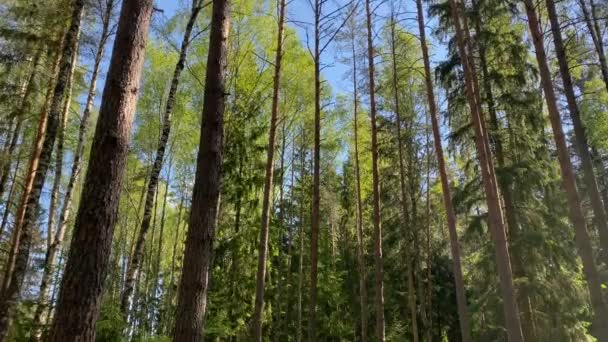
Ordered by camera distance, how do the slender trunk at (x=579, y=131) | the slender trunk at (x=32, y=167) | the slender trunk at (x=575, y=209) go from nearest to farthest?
the slender trunk at (x=575, y=209)
the slender trunk at (x=579, y=131)
the slender trunk at (x=32, y=167)

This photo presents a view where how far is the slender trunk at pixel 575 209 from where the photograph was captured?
4852mm

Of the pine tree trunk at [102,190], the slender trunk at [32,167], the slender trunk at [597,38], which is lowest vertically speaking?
the pine tree trunk at [102,190]

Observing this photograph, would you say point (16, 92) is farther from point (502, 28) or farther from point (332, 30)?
point (502, 28)

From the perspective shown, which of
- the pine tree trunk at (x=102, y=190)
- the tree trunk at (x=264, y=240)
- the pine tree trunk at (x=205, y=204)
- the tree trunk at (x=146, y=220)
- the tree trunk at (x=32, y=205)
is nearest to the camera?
the pine tree trunk at (x=102, y=190)

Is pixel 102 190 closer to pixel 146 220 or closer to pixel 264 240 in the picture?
pixel 146 220

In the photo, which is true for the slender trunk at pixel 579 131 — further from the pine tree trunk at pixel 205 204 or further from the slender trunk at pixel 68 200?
the slender trunk at pixel 68 200

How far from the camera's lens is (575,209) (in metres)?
5.24

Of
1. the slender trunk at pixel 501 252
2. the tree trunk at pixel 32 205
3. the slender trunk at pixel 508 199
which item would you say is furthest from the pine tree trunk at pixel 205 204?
the slender trunk at pixel 508 199

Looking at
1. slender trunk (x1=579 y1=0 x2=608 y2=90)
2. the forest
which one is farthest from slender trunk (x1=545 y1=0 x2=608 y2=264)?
slender trunk (x1=579 y1=0 x2=608 y2=90)

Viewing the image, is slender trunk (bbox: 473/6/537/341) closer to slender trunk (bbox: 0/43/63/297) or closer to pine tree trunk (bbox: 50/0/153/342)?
pine tree trunk (bbox: 50/0/153/342)

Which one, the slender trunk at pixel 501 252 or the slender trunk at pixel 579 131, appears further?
the slender trunk at pixel 579 131

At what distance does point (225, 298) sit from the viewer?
1138 centimetres

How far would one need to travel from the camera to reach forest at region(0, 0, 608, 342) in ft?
12.3

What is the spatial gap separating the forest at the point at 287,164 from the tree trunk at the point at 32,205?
0.03 m
